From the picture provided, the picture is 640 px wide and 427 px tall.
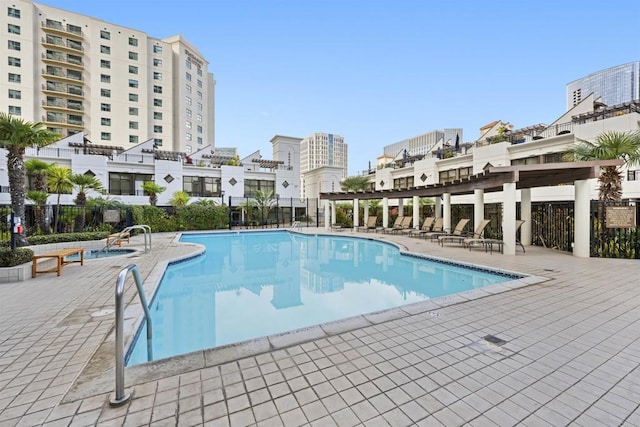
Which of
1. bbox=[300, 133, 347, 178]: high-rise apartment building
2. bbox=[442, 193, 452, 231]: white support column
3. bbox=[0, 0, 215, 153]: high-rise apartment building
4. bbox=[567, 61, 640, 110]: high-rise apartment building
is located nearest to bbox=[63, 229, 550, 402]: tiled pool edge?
bbox=[442, 193, 452, 231]: white support column

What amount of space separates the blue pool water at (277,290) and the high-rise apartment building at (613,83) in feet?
142

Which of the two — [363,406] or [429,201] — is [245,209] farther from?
[363,406]

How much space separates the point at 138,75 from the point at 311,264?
1650 inches

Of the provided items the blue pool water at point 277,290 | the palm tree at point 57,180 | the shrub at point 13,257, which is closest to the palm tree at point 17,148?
the shrub at point 13,257

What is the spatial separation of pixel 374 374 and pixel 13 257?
26.4 ft

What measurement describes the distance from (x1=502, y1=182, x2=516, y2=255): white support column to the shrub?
13287 millimetres

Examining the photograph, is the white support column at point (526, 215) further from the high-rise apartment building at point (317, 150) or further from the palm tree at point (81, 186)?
the high-rise apartment building at point (317, 150)

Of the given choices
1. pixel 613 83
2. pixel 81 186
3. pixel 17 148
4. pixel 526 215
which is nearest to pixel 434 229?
pixel 526 215

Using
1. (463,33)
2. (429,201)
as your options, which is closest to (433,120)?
(429,201)

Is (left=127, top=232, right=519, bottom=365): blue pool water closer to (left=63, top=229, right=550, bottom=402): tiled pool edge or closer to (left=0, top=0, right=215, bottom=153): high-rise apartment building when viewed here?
(left=63, top=229, right=550, bottom=402): tiled pool edge

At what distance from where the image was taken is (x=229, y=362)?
2.86 metres

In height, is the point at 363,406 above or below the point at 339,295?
above

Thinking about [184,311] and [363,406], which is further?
[184,311]

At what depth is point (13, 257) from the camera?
6.34 metres
